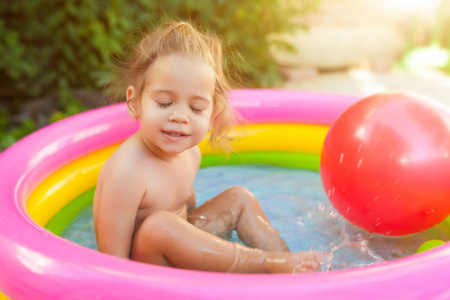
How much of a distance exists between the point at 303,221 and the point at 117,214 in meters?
0.92

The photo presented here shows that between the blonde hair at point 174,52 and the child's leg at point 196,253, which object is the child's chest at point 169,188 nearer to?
the child's leg at point 196,253

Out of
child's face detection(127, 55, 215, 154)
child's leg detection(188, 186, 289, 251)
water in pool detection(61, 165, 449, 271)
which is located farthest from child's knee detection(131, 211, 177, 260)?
water in pool detection(61, 165, 449, 271)

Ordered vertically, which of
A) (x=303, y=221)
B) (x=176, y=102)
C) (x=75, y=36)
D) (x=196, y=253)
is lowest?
(x=303, y=221)

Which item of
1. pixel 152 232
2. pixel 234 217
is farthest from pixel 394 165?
pixel 152 232

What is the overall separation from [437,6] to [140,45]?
5413 mm

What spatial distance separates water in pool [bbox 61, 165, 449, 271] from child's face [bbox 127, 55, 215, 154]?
1.91 ft

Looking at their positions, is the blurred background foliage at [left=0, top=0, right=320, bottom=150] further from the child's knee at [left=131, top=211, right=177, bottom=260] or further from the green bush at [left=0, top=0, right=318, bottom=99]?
the child's knee at [left=131, top=211, right=177, bottom=260]

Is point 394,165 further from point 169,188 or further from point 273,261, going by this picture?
point 169,188

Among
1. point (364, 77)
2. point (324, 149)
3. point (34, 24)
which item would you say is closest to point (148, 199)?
point (324, 149)

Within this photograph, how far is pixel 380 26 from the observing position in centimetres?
627

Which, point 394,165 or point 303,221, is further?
point 303,221

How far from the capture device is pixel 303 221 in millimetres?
2232

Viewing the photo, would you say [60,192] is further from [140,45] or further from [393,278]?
[393,278]

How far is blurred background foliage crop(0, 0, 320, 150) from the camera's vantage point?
396cm
